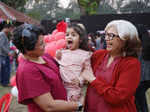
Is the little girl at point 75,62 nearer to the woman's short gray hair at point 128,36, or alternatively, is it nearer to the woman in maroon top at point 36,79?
the woman in maroon top at point 36,79

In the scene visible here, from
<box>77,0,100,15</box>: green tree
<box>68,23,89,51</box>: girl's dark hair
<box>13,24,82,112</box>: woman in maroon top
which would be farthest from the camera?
<box>77,0,100,15</box>: green tree

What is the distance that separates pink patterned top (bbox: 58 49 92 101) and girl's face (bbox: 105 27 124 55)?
258 mm

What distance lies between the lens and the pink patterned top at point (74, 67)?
6.06 ft

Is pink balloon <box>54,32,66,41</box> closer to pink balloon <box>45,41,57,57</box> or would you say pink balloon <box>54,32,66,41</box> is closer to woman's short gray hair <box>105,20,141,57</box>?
pink balloon <box>45,41,57,57</box>

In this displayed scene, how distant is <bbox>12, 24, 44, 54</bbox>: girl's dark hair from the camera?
1546mm

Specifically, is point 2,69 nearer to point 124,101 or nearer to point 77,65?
point 77,65

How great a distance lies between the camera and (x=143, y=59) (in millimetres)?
3477

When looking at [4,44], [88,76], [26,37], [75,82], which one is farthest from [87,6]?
[26,37]

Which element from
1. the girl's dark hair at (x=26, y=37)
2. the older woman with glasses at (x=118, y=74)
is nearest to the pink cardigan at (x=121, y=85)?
the older woman with glasses at (x=118, y=74)

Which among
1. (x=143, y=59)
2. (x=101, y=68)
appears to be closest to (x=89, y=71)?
(x=101, y=68)

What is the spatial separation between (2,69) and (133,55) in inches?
208

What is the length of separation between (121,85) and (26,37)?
0.77m

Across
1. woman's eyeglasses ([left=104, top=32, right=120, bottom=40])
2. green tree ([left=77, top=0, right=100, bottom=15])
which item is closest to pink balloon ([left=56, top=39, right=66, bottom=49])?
woman's eyeglasses ([left=104, top=32, right=120, bottom=40])

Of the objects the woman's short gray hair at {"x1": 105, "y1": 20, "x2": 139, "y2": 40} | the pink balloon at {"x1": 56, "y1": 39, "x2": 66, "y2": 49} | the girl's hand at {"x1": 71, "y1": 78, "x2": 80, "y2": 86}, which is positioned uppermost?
the woman's short gray hair at {"x1": 105, "y1": 20, "x2": 139, "y2": 40}
